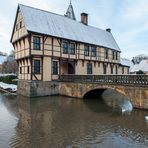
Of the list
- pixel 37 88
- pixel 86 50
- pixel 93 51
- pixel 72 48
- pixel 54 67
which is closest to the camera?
pixel 37 88

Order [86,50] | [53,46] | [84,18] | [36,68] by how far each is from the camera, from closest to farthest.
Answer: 1. [36,68]
2. [53,46]
3. [86,50]
4. [84,18]

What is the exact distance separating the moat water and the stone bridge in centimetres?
123

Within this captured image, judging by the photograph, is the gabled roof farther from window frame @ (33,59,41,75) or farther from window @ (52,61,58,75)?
window frame @ (33,59,41,75)

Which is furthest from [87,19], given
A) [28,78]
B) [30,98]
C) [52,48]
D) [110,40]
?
[30,98]

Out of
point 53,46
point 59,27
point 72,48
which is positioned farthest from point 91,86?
point 59,27

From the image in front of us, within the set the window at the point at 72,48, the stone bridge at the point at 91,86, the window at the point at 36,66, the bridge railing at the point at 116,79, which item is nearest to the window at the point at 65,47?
the window at the point at 72,48

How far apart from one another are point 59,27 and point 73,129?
49.0 feet

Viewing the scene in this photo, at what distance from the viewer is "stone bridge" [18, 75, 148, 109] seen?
11.8 meters

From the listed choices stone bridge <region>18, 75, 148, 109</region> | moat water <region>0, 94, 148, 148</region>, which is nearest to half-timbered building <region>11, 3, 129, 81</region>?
stone bridge <region>18, 75, 148, 109</region>

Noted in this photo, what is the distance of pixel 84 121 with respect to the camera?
9.55 meters

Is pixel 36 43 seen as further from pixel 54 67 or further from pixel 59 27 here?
pixel 59 27

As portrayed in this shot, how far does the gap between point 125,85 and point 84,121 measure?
4.54 meters

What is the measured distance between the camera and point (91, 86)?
1548 cm

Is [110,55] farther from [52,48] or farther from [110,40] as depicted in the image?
[52,48]
